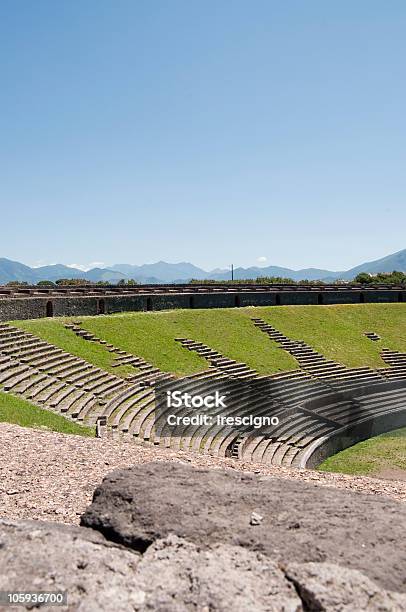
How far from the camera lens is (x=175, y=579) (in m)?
3.76

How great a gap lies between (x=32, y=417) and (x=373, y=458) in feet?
48.0

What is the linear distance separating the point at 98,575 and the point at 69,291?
113 ft

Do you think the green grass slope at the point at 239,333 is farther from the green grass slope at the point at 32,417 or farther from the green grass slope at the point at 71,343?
the green grass slope at the point at 32,417

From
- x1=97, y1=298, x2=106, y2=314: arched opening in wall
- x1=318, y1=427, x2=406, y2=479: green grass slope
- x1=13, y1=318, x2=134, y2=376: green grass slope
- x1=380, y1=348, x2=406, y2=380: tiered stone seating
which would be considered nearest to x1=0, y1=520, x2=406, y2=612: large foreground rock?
x1=318, y1=427, x2=406, y2=479: green grass slope

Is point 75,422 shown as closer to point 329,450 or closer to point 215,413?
point 215,413

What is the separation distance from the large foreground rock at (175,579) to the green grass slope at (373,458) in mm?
16903

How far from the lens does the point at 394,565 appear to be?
12.7ft

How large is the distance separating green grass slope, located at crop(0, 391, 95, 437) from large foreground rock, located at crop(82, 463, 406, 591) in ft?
34.9

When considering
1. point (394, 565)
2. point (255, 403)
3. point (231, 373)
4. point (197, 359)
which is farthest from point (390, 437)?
point (394, 565)

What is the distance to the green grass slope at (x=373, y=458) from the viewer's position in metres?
20.1

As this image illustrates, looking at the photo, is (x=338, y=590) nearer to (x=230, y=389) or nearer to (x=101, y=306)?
(x=230, y=389)

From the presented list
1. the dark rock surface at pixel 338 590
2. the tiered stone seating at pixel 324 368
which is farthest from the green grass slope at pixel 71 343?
the dark rock surface at pixel 338 590

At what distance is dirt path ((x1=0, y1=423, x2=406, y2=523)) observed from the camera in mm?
7695

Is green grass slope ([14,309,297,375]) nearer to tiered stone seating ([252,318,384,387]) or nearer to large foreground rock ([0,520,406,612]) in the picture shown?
tiered stone seating ([252,318,384,387])
